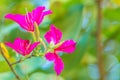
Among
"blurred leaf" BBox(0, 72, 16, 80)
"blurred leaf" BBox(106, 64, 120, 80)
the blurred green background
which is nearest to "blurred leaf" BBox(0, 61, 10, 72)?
"blurred leaf" BBox(0, 72, 16, 80)

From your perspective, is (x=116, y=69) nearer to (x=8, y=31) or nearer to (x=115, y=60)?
(x=115, y=60)

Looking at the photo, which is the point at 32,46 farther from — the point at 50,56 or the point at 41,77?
the point at 41,77

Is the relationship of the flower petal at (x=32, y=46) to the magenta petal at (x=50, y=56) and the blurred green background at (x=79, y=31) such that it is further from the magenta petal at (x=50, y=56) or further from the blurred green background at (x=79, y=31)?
the blurred green background at (x=79, y=31)

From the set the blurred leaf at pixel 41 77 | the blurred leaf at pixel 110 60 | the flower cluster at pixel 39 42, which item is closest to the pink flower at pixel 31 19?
the flower cluster at pixel 39 42

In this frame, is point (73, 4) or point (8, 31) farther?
point (73, 4)

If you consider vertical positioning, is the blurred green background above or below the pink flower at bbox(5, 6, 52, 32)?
above

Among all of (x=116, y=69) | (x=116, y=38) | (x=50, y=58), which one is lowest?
(x=50, y=58)

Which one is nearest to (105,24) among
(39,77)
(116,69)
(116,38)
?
(116,38)

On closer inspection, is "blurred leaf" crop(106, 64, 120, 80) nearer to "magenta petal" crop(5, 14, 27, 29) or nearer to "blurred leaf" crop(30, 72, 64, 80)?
"blurred leaf" crop(30, 72, 64, 80)
